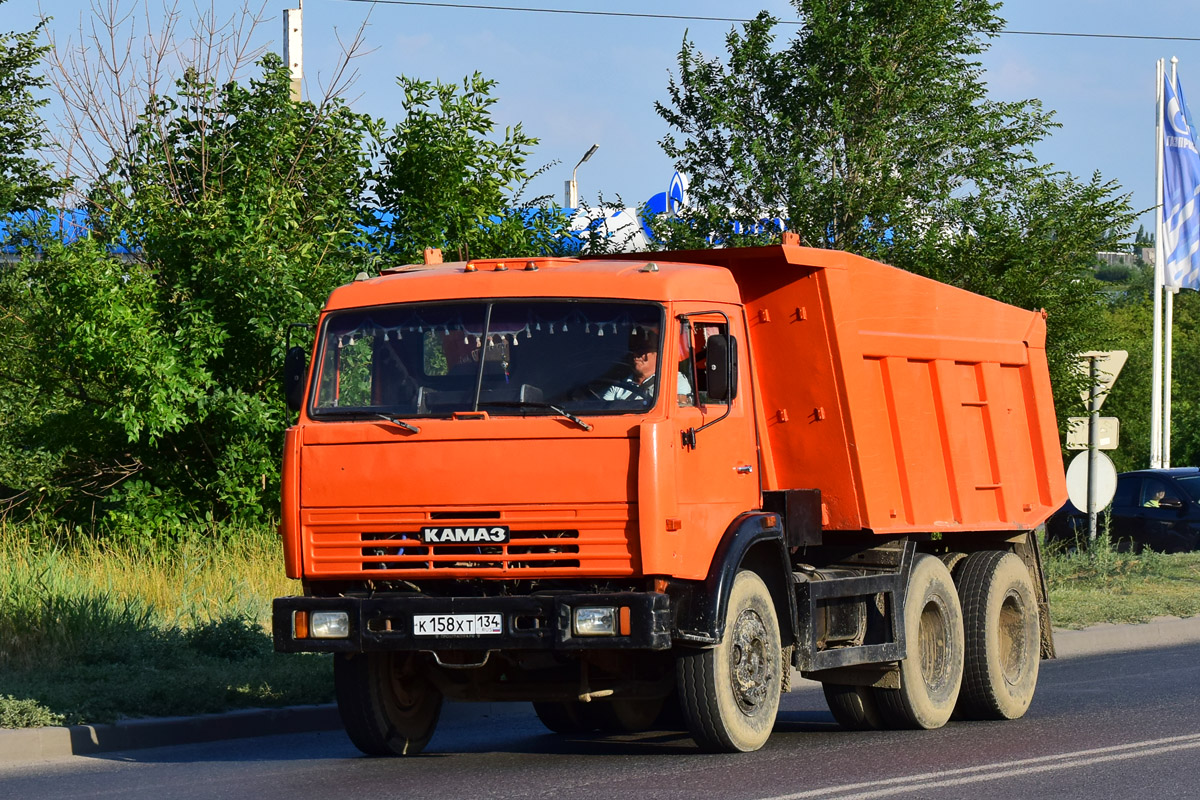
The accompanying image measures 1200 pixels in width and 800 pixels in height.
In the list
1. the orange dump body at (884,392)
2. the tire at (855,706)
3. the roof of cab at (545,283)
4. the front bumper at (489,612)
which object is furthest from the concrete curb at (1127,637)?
the front bumper at (489,612)

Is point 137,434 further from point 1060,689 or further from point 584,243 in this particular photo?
point 1060,689

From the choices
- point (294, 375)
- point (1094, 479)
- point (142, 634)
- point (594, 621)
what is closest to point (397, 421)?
point (294, 375)

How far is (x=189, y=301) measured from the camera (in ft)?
54.9

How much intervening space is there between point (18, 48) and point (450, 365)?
58.0 feet

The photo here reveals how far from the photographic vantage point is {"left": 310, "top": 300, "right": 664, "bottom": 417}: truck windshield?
342 inches

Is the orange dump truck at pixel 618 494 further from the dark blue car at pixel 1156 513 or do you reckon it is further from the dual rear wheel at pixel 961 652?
the dark blue car at pixel 1156 513

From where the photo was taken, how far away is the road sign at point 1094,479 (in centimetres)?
2023

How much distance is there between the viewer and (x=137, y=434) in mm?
15758

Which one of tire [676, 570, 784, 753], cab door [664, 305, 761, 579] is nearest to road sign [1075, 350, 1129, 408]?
cab door [664, 305, 761, 579]

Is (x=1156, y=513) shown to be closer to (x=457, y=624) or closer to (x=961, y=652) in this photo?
(x=961, y=652)

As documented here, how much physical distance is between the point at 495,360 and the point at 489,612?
132 cm

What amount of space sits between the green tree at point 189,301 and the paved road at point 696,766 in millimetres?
6192

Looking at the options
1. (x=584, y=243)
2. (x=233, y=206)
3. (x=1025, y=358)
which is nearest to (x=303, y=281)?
(x=233, y=206)

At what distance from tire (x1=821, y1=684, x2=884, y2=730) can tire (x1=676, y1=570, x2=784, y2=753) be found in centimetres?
148
